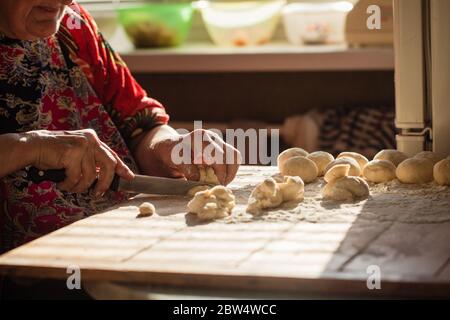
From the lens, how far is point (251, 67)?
3.64 meters

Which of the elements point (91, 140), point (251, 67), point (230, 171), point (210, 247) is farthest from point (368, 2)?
point (210, 247)

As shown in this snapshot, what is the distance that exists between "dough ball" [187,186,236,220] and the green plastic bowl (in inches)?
95.8

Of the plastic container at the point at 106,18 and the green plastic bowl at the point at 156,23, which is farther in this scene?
the plastic container at the point at 106,18

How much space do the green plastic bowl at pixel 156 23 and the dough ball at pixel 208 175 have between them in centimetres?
216

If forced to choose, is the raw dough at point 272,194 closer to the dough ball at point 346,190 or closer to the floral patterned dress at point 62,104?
the dough ball at point 346,190

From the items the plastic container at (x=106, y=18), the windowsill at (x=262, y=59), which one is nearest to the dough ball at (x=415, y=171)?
the windowsill at (x=262, y=59)

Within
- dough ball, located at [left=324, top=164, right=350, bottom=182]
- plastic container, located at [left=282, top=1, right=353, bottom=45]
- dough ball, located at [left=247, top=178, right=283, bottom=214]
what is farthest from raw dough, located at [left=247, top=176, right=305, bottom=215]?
plastic container, located at [left=282, top=1, right=353, bottom=45]

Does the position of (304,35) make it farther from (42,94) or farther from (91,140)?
(91,140)

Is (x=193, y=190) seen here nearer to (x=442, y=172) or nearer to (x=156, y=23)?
(x=442, y=172)

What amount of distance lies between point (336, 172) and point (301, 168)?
4.8 inches

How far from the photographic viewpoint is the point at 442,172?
171cm

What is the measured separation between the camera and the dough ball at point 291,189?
1.61m

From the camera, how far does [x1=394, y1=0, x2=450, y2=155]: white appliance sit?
1847mm

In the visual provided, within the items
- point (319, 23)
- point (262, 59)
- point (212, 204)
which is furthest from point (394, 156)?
point (319, 23)
